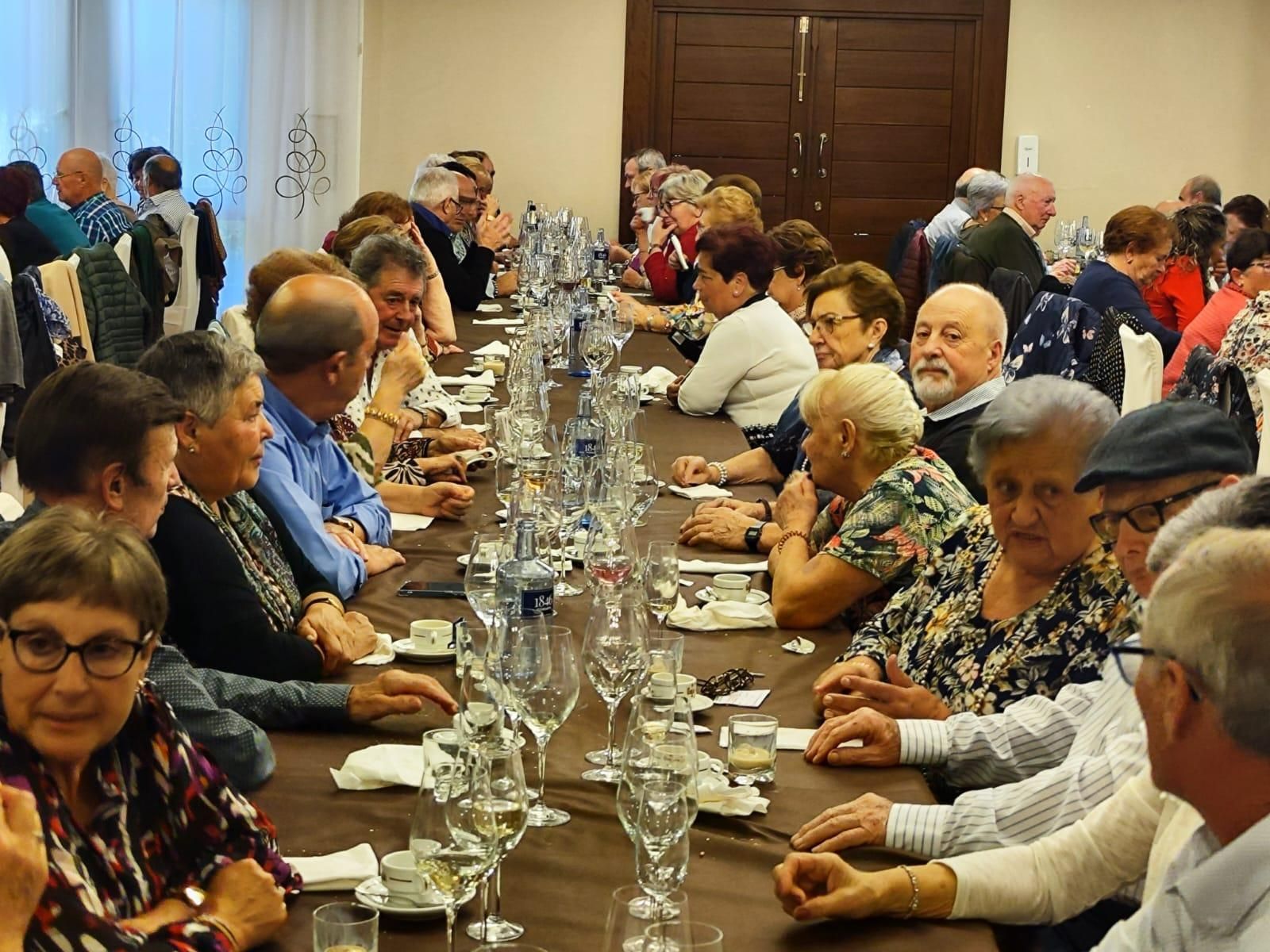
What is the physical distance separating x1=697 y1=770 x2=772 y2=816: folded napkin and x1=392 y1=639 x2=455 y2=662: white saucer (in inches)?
28.5

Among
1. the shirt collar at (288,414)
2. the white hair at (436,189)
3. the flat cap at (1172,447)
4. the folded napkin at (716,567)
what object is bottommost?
the folded napkin at (716,567)

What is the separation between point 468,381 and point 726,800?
3965mm

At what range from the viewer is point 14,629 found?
158 centimetres

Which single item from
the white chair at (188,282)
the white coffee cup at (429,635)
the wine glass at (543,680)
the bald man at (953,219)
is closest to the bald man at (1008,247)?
the bald man at (953,219)

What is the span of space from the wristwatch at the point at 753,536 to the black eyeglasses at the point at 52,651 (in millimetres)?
2259

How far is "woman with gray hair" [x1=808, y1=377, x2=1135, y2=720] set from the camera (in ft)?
8.38

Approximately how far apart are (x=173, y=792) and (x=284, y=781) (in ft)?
1.38

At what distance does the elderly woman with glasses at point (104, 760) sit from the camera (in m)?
1.57

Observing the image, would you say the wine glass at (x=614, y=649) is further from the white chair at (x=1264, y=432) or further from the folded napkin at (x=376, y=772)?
the white chair at (x=1264, y=432)

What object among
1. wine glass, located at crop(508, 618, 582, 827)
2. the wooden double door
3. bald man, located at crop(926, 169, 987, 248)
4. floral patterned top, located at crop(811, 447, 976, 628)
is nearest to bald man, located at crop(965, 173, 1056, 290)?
bald man, located at crop(926, 169, 987, 248)

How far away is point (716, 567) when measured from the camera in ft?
11.5

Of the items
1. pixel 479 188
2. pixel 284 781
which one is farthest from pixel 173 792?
pixel 479 188

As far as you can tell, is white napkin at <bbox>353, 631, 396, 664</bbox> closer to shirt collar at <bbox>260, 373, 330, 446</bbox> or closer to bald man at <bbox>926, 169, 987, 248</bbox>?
shirt collar at <bbox>260, 373, 330, 446</bbox>

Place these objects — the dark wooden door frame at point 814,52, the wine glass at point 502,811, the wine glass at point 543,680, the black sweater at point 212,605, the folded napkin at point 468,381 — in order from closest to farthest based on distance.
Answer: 1. the wine glass at point 502,811
2. the wine glass at point 543,680
3. the black sweater at point 212,605
4. the folded napkin at point 468,381
5. the dark wooden door frame at point 814,52
